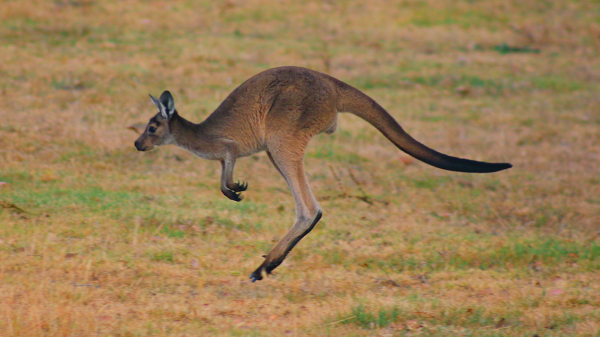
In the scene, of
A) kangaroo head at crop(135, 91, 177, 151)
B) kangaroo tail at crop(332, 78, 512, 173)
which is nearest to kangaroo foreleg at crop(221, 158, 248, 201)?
kangaroo head at crop(135, 91, 177, 151)

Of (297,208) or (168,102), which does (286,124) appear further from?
(168,102)

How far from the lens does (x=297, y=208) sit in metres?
5.25

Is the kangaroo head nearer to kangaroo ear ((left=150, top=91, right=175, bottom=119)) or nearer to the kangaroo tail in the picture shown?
kangaroo ear ((left=150, top=91, right=175, bottom=119))

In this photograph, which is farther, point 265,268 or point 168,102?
point 168,102

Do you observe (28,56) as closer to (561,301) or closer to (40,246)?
(40,246)

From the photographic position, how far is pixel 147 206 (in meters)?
6.51

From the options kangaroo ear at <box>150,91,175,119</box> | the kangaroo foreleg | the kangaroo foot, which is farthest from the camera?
kangaroo ear at <box>150,91,175,119</box>

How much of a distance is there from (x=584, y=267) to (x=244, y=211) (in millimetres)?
3059

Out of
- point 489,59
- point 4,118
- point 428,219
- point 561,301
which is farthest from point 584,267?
point 489,59

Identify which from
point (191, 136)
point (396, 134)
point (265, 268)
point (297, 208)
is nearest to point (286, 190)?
point (191, 136)

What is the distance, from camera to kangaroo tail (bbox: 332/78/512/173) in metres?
4.69

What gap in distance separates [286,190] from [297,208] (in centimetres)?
234

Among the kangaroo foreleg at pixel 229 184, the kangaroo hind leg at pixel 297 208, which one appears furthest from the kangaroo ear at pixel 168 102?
the kangaroo hind leg at pixel 297 208

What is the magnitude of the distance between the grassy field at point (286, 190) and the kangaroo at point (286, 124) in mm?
568
